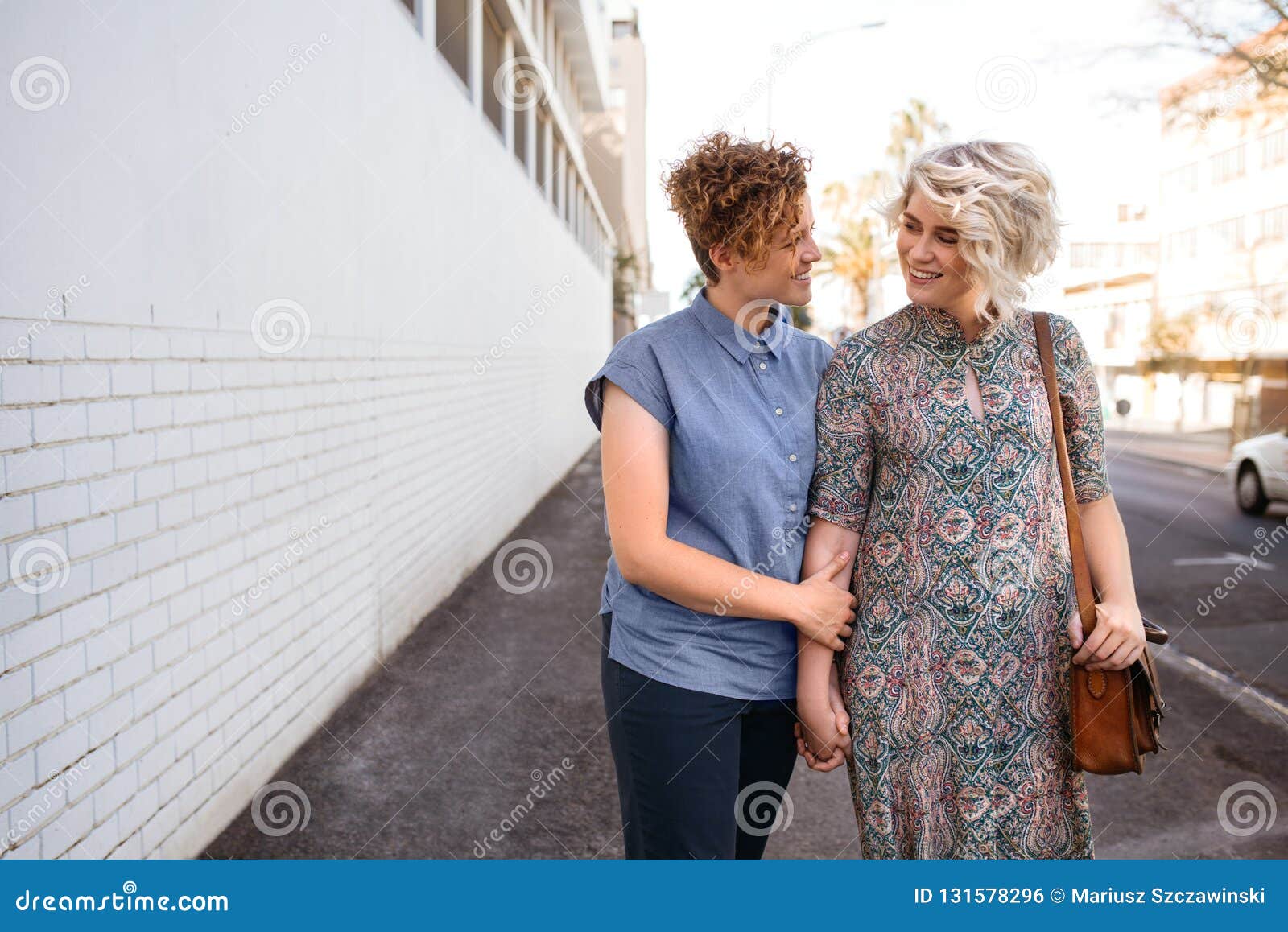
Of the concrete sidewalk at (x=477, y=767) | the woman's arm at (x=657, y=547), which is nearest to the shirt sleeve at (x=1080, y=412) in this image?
the woman's arm at (x=657, y=547)

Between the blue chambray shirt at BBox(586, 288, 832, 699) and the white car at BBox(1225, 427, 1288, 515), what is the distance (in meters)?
12.7

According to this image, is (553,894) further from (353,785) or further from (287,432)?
(287,432)

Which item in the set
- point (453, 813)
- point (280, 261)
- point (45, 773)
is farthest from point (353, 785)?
point (280, 261)

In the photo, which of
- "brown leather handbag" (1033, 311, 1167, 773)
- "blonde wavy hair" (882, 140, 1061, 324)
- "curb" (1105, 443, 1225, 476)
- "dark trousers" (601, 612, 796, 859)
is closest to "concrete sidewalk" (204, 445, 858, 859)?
"dark trousers" (601, 612, 796, 859)

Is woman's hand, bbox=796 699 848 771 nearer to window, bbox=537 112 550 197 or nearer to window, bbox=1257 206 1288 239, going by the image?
window, bbox=537 112 550 197

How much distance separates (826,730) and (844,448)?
551 millimetres

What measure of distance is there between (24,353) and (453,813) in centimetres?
229

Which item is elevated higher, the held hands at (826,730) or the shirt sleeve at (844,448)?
the shirt sleeve at (844,448)

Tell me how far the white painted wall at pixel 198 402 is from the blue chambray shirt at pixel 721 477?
148 centimetres

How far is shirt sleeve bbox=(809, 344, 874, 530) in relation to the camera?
6.75ft

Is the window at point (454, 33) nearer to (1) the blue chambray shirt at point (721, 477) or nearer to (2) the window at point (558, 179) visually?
(1) the blue chambray shirt at point (721, 477)

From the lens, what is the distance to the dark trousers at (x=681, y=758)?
1999mm

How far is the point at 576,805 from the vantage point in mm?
4113

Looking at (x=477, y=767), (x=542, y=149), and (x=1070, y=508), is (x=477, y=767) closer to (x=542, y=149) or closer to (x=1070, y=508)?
(x=1070, y=508)
